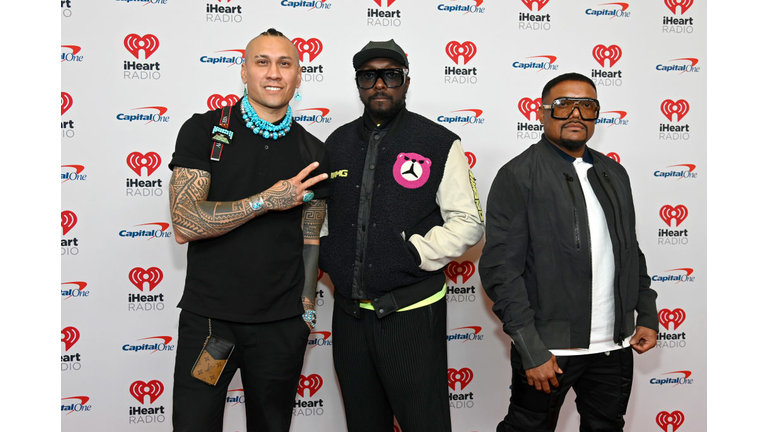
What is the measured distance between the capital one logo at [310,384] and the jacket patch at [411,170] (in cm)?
140

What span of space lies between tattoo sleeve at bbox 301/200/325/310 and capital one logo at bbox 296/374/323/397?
105 cm

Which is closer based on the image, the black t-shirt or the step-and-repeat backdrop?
the black t-shirt

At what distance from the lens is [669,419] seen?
3.04 metres

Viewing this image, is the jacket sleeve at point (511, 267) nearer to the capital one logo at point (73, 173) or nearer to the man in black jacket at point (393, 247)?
the man in black jacket at point (393, 247)

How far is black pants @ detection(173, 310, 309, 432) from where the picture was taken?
5.90 feet

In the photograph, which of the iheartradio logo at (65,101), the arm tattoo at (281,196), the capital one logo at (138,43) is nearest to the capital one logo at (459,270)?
the arm tattoo at (281,196)

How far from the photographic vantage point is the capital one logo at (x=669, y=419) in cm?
304

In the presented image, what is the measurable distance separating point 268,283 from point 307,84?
54.0 inches

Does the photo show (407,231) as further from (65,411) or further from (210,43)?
(65,411)

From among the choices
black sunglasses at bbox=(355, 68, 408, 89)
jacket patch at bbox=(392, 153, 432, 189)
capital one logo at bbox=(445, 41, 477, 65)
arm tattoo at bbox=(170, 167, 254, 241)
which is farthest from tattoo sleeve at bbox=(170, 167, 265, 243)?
capital one logo at bbox=(445, 41, 477, 65)

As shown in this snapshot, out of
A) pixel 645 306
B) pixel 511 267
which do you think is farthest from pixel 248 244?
pixel 645 306

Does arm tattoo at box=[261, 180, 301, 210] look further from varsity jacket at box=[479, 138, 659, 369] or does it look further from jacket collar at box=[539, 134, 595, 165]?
jacket collar at box=[539, 134, 595, 165]

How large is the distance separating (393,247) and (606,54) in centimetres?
190
